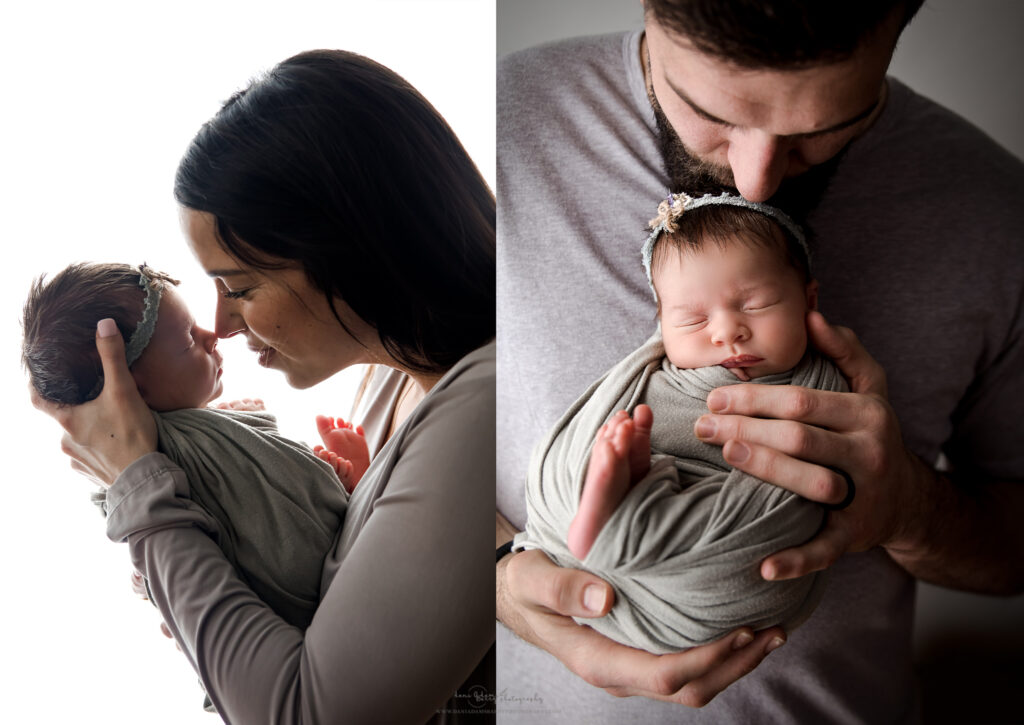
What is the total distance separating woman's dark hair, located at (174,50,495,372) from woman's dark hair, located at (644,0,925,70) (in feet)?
1.64

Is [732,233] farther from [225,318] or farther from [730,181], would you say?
[225,318]

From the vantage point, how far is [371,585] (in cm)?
127

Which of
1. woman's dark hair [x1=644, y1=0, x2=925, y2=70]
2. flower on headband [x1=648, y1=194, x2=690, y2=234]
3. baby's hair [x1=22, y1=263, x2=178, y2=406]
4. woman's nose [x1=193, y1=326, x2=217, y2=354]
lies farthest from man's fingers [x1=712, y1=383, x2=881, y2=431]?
baby's hair [x1=22, y1=263, x2=178, y2=406]

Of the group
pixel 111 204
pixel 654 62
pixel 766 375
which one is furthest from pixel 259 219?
pixel 766 375

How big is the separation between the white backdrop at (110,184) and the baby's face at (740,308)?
1.46 feet

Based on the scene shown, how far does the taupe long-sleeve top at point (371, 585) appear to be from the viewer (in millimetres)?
1229

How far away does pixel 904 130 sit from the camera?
3.93 ft

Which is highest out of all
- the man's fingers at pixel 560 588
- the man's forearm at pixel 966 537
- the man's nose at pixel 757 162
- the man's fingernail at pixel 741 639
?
the man's nose at pixel 757 162

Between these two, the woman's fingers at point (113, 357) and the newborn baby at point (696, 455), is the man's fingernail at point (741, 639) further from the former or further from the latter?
the woman's fingers at point (113, 357)

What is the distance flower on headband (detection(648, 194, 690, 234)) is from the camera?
1.13 meters

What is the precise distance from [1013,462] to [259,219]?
128 centimetres

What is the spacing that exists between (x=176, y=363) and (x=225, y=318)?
4.2 inches

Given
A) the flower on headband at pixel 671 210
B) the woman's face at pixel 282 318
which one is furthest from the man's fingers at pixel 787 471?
the woman's face at pixel 282 318

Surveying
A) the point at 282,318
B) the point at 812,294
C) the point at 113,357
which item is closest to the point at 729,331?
the point at 812,294
